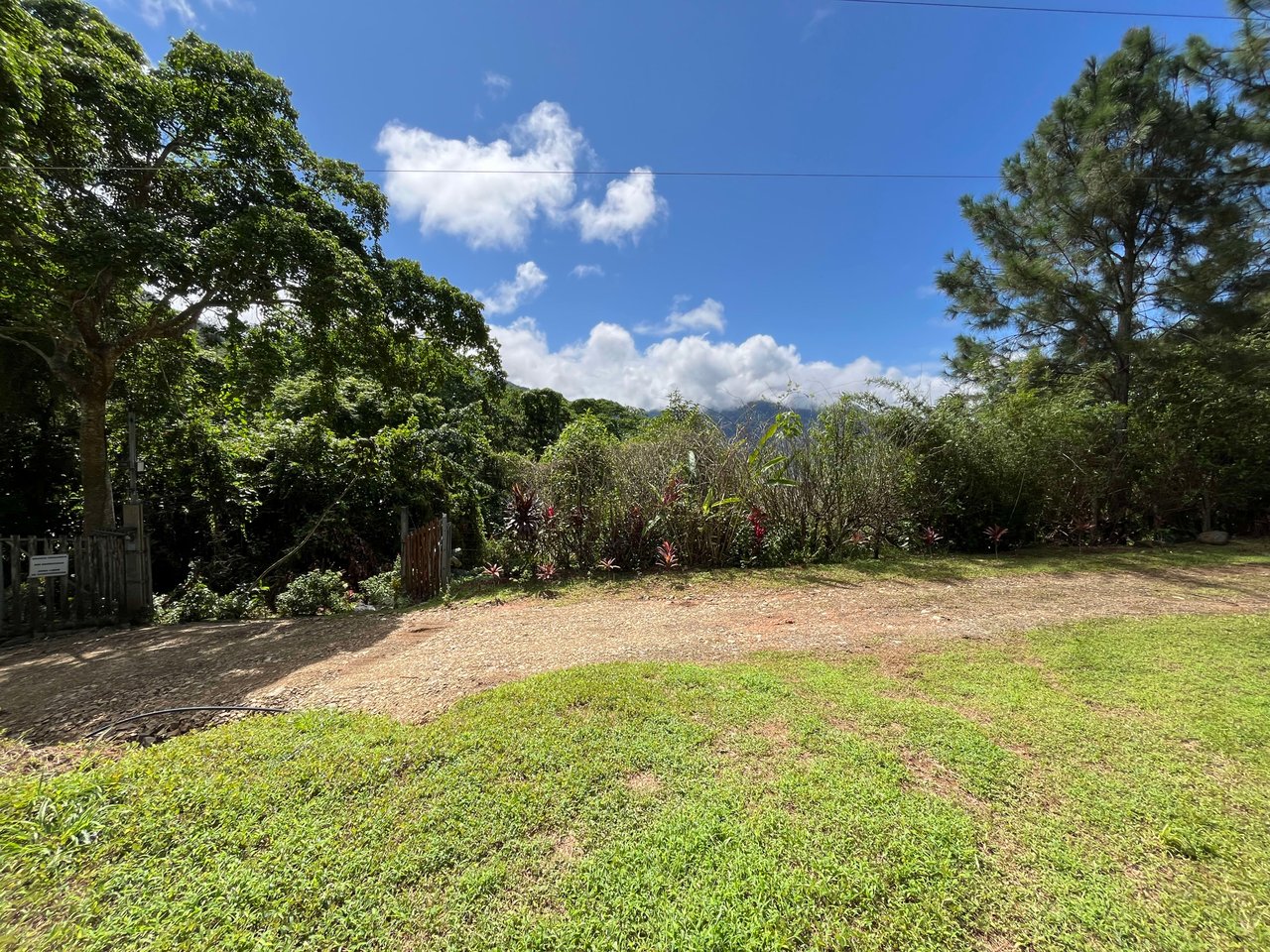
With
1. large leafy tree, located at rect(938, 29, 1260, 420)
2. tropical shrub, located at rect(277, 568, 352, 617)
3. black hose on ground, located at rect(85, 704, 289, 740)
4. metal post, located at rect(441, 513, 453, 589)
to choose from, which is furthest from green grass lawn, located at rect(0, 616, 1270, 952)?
large leafy tree, located at rect(938, 29, 1260, 420)

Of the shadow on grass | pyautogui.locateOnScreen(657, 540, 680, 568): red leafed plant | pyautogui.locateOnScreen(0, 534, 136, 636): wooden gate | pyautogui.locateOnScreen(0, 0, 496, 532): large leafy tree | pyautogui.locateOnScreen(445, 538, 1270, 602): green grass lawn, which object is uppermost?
pyautogui.locateOnScreen(0, 0, 496, 532): large leafy tree

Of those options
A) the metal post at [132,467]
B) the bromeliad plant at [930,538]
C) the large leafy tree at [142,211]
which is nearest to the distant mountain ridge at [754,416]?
the bromeliad plant at [930,538]

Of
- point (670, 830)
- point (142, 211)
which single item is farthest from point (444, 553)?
point (670, 830)

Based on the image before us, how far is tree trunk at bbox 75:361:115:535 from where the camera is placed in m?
5.88

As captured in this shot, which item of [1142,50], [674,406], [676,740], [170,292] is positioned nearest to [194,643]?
[170,292]

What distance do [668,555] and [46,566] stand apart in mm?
7206

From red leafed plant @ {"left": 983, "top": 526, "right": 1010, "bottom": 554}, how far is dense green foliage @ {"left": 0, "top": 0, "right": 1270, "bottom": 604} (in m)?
0.07

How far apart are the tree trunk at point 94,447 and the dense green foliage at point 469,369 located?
0.04m

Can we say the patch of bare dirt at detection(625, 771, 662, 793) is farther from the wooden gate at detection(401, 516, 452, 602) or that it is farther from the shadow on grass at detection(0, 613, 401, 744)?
the wooden gate at detection(401, 516, 452, 602)

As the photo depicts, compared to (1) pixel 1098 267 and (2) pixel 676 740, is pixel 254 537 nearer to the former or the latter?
(2) pixel 676 740

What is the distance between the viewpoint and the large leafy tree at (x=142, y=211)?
4.63 metres

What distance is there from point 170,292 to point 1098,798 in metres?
9.22

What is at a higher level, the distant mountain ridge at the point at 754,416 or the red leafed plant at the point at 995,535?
the distant mountain ridge at the point at 754,416

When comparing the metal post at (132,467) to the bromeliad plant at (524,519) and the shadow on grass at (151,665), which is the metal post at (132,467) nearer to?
the shadow on grass at (151,665)
